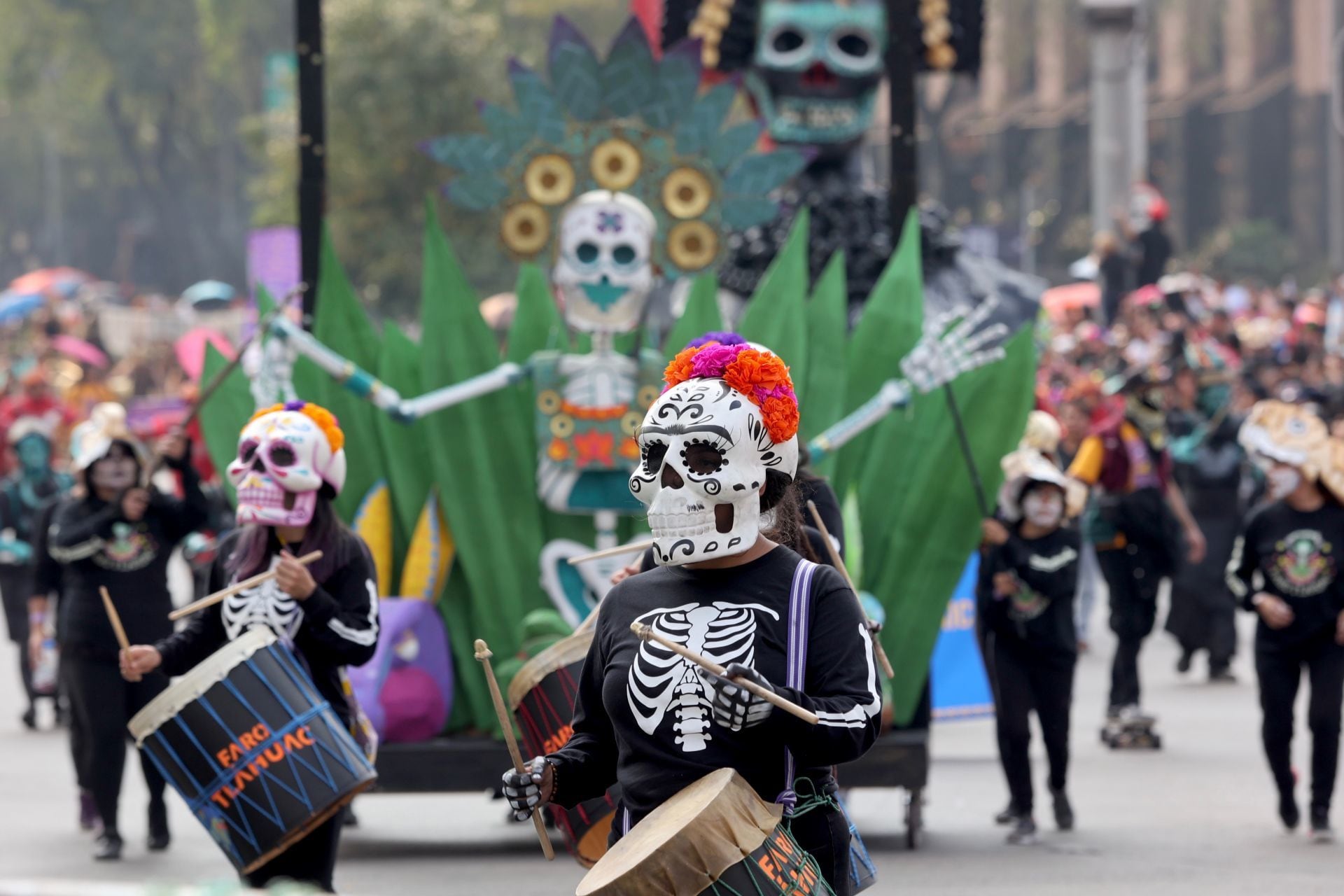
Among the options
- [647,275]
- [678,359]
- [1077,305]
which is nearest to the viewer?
[678,359]

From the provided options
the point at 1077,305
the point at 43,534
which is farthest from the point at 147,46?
the point at 43,534

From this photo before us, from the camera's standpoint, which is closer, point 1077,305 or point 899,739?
point 899,739

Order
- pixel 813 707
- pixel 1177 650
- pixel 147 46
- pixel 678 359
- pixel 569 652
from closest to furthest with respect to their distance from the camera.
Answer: pixel 813 707 → pixel 678 359 → pixel 569 652 → pixel 1177 650 → pixel 147 46

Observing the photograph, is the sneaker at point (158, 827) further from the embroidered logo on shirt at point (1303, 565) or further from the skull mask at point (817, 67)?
the skull mask at point (817, 67)

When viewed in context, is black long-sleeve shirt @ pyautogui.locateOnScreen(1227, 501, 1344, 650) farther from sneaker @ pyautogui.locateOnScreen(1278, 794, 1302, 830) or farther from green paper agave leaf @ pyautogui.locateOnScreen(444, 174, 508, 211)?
green paper agave leaf @ pyautogui.locateOnScreen(444, 174, 508, 211)

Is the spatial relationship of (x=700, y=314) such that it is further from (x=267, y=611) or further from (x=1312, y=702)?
(x=267, y=611)

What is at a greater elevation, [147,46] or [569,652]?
[147,46]

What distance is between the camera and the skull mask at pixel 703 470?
484cm

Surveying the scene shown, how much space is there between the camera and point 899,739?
30.5ft

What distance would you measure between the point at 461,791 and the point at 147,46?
5153cm

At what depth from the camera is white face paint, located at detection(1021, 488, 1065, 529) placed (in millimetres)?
9586

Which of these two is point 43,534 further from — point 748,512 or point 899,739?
point 748,512

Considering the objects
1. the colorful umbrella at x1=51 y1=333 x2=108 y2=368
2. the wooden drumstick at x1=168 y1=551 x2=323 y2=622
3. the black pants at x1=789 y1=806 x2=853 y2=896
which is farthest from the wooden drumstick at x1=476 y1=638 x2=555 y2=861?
the colorful umbrella at x1=51 y1=333 x2=108 y2=368

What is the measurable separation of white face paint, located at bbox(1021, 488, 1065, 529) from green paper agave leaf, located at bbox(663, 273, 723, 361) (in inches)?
58.3
